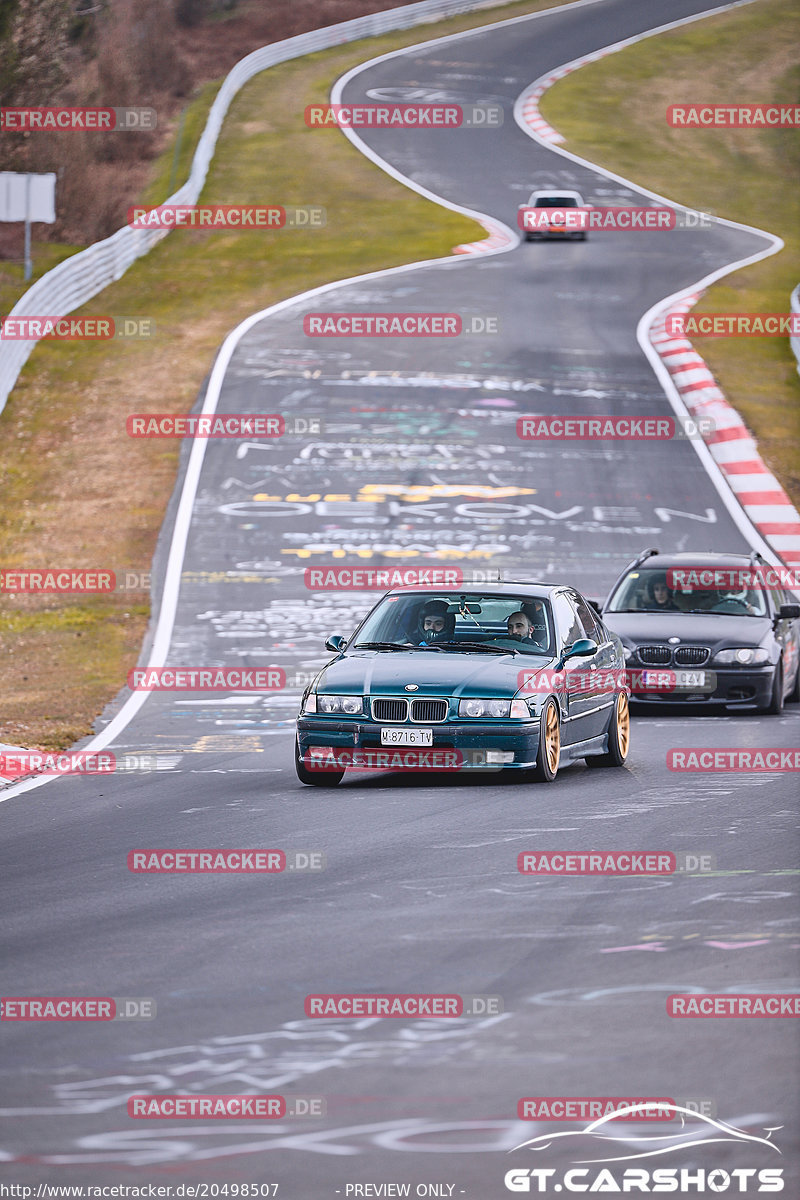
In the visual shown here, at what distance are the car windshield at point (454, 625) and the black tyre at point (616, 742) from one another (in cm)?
88

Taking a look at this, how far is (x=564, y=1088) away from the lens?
5824 mm

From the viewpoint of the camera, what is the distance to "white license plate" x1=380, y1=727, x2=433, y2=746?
12195 millimetres

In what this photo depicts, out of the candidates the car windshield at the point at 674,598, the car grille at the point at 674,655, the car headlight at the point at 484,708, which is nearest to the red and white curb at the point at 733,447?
the car windshield at the point at 674,598

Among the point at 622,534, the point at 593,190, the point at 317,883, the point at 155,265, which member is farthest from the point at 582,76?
the point at 317,883

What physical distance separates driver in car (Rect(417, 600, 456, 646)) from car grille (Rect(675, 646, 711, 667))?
4067 millimetres

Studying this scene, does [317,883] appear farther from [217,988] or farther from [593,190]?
[593,190]

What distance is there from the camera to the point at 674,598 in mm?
18188

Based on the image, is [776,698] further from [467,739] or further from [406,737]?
[406,737]

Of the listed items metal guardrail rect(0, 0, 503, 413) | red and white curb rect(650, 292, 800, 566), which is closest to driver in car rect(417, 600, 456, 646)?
red and white curb rect(650, 292, 800, 566)

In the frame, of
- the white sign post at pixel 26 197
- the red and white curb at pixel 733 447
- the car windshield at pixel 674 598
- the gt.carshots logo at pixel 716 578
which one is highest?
the white sign post at pixel 26 197

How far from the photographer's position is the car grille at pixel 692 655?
55.4ft

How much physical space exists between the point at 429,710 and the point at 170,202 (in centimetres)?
3774

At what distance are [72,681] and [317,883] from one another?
10.0 m

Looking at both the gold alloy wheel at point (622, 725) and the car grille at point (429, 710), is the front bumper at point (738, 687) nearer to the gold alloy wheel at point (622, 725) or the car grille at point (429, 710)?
the gold alloy wheel at point (622, 725)
